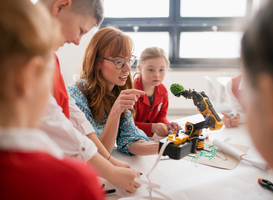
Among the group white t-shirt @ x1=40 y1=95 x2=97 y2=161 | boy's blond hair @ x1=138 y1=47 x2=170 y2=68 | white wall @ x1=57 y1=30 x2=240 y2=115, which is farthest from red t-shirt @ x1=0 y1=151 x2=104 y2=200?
white wall @ x1=57 y1=30 x2=240 y2=115

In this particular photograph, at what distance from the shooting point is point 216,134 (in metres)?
1.56

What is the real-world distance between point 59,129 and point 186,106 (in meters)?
3.59

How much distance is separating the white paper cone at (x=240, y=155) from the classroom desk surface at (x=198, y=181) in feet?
0.06

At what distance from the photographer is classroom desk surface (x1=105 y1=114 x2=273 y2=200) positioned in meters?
0.92

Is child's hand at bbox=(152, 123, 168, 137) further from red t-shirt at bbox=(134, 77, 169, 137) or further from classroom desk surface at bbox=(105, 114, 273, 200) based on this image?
classroom desk surface at bbox=(105, 114, 273, 200)

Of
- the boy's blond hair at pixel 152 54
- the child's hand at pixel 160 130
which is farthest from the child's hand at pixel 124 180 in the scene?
the boy's blond hair at pixel 152 54

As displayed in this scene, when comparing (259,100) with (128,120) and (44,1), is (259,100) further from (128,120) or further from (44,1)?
(128,120)

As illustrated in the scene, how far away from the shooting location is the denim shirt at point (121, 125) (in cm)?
133

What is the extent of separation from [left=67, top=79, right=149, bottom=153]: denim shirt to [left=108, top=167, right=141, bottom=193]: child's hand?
1.16ft

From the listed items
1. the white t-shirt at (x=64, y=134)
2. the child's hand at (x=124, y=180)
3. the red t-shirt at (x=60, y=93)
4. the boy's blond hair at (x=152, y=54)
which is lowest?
the child's hand at (x=124, y=180)

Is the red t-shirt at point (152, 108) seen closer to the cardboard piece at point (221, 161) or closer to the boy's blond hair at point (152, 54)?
the boy's blond hair at point (152, 54)

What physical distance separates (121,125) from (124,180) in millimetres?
571

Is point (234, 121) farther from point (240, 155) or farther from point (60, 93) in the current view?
point (60, 93)

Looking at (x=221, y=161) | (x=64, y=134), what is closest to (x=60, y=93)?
(x=64, y=134)
